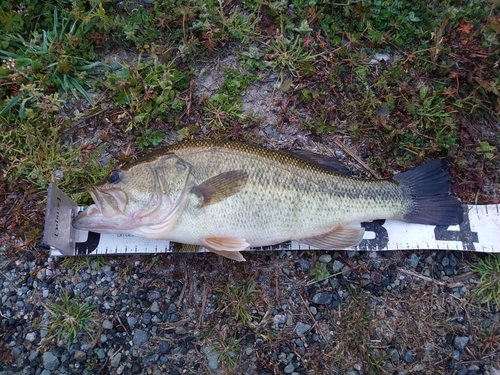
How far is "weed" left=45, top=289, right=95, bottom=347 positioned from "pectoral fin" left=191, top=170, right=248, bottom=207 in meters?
1.66

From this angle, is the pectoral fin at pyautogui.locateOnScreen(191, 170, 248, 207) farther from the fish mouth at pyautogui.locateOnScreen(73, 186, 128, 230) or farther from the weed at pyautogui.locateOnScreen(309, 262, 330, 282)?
the weed at pyautogui.locateOnScreen(309, 262, 330, 282)

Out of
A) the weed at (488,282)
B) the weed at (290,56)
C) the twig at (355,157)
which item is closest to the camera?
the weed at (488,282)

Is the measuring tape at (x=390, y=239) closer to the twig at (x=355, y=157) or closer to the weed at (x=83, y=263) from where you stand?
the weed at (x=83, y=263)

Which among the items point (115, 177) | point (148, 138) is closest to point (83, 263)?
point (115, 177)

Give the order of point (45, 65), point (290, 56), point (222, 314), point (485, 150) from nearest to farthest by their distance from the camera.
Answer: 1. point (222, 314)
2. point (485, 150)
3. point (45, 65)
4. point (290, 56)

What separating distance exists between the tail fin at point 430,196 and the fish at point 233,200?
16 cm

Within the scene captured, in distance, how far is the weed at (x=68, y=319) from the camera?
3742mm

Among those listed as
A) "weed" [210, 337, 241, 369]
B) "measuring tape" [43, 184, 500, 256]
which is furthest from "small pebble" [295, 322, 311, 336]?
"measuring tape" [43, 184, 500, 256]

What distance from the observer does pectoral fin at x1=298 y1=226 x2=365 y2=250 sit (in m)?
3.61

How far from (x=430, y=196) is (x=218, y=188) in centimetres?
209

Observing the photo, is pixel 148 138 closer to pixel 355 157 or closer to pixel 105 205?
pixel 105 205

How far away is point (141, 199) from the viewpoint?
3355mm

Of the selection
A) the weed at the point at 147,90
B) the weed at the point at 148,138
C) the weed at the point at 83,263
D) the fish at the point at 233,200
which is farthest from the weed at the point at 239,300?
the weed at the point at 147,90

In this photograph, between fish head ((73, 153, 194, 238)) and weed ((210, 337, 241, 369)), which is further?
weed ((210, 337, 241, 369))
